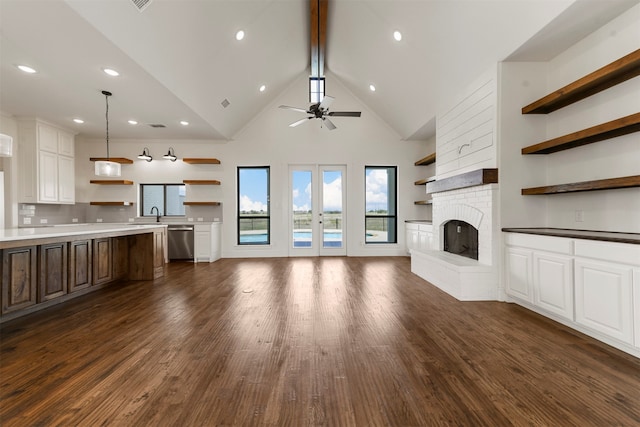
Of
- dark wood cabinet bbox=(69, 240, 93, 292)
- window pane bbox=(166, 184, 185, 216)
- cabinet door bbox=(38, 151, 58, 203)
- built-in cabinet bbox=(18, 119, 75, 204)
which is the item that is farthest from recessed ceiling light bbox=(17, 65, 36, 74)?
window pane bbox=(166, 184, 185, 216)

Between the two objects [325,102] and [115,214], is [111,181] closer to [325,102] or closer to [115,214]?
[115,214]

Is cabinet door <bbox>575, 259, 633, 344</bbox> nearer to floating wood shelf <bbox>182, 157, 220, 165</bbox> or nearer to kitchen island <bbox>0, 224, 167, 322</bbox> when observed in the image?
kitchen island <bbox>0, 224, 167, 322</bbox>

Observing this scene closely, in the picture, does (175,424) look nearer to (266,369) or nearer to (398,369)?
(266,369)

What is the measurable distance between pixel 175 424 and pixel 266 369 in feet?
2.17

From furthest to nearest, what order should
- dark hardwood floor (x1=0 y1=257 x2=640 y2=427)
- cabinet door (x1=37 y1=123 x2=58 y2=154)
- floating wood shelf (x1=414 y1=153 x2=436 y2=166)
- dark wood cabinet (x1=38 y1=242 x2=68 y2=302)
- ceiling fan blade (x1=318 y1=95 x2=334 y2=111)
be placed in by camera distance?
floating wood shelf (x1=414 y1=153 x2=436 y2=166), cabinet door (x1=37 y1=123 x2=58 y2=154), ceiling fan blade (x1=318 y1=95 x2=334 y2=111), dark wood cabinet (x1=38 y1=242 x2=68 y2=302), dark hardwood floor (x1=0 y1=257 x2=640 y2=427)

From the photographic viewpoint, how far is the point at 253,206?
7727 mm

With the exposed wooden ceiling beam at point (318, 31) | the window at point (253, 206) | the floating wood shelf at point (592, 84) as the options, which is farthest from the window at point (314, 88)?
the floating wood shelf at point (592, 84)

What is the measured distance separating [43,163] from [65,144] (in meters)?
0.72

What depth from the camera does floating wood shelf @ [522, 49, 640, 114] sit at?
2529 millimetres

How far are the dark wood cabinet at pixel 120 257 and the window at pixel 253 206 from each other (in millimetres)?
2889

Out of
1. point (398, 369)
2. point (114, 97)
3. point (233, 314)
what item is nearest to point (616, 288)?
point (398, 369)

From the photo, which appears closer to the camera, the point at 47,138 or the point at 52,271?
the point at 52,271

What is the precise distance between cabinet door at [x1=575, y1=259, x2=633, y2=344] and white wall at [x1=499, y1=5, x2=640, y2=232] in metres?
0.69

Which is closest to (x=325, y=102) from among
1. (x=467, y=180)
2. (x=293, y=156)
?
(x=467, y=180)
